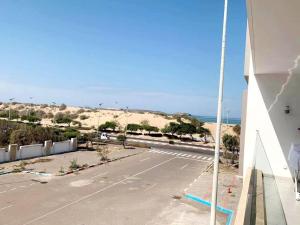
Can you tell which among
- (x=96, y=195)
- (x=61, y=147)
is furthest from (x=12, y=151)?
(x=96, y=195)

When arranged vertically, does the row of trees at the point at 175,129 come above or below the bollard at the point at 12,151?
above

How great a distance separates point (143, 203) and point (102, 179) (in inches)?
273

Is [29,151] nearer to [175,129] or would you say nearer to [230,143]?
[230,143]

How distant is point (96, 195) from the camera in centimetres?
2191

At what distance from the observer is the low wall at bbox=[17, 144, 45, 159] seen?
32938mm

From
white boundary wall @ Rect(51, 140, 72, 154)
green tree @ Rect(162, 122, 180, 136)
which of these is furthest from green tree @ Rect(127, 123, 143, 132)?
white boundary wall @ Rect(51, 140, 72, 154)

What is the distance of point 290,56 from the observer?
958 cm

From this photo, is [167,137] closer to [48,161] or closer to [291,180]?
[48,161]

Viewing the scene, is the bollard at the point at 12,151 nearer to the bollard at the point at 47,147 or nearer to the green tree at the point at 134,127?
the bollard at the point at 47,147

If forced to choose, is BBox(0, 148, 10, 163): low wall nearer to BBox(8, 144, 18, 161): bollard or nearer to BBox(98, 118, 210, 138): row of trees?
BBox(8, 144, 18, 161): bollard

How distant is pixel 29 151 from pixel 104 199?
15953mm

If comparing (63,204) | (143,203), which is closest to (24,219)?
(63,204)

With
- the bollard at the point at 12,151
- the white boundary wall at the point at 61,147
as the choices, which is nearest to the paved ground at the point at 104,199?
the bollard at the point at 12,151

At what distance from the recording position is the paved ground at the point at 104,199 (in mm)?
17391
